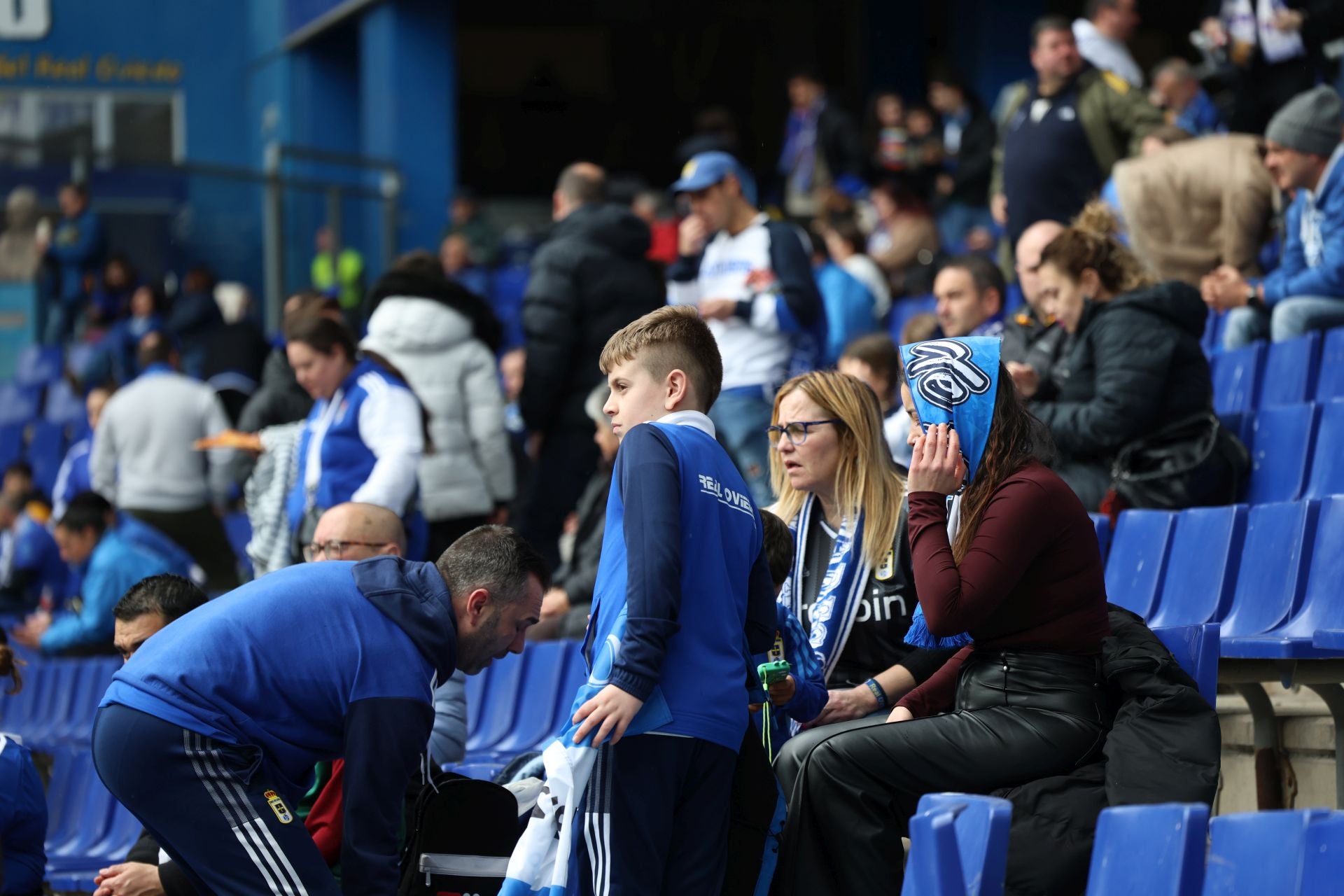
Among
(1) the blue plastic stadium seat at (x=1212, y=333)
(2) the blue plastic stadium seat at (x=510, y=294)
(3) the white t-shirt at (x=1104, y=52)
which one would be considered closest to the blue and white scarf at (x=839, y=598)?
(1) the blue plastic stadium seat at (x=1212, y=333)

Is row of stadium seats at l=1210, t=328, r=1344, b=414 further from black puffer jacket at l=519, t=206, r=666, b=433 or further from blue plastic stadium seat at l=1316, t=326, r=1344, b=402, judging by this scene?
black puffer jacket at l=519, t=206, r=666, b=433

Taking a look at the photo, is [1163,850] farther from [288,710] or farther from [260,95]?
[260,95]

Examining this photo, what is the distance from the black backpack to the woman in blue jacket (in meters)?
2.34

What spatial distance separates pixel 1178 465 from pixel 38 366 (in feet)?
39.5

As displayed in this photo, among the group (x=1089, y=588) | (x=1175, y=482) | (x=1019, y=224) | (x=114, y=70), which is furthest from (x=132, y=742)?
(x=114, y=70)

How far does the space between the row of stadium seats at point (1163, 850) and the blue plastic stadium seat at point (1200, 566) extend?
217 centimetres

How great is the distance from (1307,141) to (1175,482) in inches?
60.6

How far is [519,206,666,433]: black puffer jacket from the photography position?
713cm

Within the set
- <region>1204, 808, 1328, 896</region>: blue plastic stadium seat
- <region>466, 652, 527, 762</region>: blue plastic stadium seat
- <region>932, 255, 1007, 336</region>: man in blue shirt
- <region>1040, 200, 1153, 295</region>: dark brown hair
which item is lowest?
<region>466, 652, 527, 762</region>: blue plastic stadium seat

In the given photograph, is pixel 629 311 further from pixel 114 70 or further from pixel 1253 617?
pixel 114 70

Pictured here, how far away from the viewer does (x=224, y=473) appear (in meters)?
9.28

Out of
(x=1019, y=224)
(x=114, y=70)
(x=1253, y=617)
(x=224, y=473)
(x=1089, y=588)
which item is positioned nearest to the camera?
(x=1089, y=588)

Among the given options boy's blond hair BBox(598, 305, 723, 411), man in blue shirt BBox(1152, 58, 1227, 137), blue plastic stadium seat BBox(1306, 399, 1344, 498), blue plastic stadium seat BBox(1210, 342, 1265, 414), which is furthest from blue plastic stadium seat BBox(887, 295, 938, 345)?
boy's blond hair BBox(598, 305, 723, 411)

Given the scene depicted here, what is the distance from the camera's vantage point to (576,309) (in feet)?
23.5
